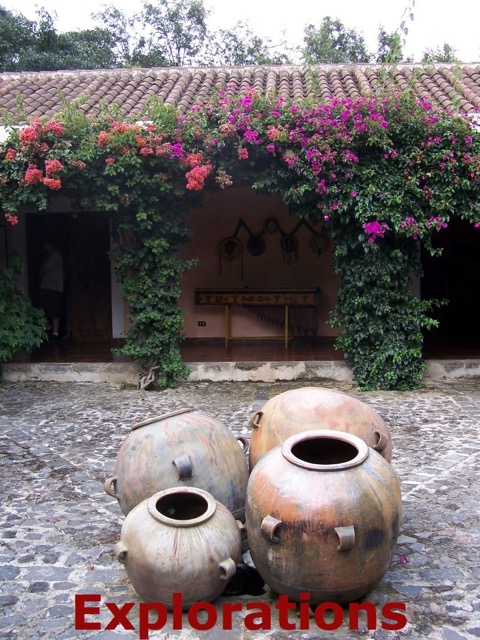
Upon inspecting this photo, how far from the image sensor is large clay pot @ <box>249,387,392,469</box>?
11.6 ft

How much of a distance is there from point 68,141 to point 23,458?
4.16 metres

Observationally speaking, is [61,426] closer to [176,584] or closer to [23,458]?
[23,458]

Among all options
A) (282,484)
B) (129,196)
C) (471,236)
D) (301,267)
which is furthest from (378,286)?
(282,484)

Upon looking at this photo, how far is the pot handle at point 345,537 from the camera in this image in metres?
2.72

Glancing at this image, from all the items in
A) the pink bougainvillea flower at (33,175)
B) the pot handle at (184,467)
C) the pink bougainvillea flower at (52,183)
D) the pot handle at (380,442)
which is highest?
the pink bougainvillea flower at (33,175)

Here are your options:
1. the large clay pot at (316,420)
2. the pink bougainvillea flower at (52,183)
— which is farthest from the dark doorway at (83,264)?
the large clay pot at (316,420)

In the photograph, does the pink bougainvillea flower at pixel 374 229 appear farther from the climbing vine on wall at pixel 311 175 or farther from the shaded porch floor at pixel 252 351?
the shaded porch floor at pixel 252 351

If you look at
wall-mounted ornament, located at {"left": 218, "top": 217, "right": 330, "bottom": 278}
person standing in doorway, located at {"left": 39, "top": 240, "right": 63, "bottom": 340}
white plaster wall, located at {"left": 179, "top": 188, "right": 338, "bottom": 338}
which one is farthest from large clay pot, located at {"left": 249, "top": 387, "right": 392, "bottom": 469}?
person standing in doorway, located at {"left": 39, "top": 240, "right": 63, "bottom": 340}

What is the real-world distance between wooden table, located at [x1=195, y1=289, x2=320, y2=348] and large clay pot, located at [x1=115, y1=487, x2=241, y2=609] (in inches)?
280

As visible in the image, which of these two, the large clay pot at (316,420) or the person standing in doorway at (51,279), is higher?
the person standing in doorway at (51,279)

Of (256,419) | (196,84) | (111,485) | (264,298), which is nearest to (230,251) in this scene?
(264,298)

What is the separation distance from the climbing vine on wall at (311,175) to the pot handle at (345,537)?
5.41 meters

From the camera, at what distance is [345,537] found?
8.93 feet

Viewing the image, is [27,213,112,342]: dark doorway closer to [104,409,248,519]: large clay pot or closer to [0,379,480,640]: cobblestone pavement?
[0,379,480,640]: cobblestone pavement
